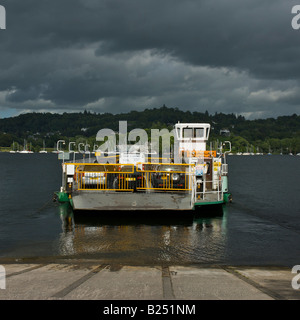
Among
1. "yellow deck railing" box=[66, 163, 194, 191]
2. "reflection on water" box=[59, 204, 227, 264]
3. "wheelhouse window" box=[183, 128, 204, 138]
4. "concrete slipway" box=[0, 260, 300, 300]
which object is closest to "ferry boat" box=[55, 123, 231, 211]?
"yellow deck railing" box=[66, 163, 194, 191]

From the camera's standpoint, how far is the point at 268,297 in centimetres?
806

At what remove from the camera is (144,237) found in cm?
1712

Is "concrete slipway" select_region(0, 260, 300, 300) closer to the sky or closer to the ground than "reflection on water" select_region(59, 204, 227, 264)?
closer to the sky

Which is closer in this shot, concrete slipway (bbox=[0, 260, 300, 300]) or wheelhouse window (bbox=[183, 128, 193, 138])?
concrete slipway (bbox=[0, 260, 300, 300])

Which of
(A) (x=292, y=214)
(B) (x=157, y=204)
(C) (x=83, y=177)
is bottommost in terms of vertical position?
(A) (x=292, y=214)

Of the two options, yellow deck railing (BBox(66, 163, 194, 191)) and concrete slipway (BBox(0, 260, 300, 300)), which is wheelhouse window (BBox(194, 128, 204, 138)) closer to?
yellow deck railing (BBox(66, 163, 194, 191))

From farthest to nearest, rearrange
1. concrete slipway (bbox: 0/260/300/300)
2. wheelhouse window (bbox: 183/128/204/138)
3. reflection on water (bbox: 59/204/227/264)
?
wheelhouse window (bbox: 183/128/204/138) → reflection on water (bbox: 59/204/227/264) → concrete slipway (bbox: 0/260/300/300)

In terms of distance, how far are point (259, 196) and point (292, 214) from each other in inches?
452

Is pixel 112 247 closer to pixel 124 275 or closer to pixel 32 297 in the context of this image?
pixel 124 275

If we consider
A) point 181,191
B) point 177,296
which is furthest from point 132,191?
point 177,296

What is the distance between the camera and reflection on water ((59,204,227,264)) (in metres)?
14.1

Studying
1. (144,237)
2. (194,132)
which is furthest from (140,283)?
(194,132)

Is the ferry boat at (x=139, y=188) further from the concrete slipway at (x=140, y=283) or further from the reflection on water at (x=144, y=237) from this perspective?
the concrete slipway at (x=140, y=283)

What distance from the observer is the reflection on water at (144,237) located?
14094 mm
